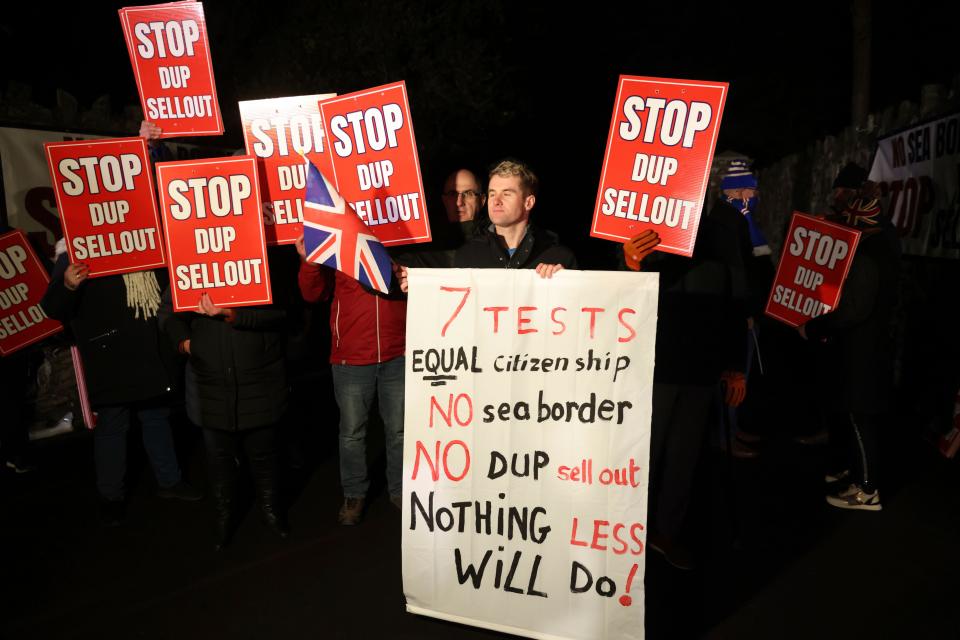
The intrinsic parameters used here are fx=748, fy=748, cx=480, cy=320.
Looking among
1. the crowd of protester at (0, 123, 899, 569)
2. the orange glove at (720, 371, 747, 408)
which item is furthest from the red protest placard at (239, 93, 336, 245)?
the orange glove at (720, 371, 747, 408)

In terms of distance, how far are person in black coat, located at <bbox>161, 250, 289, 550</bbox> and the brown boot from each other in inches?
18.7

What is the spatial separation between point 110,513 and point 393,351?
6.66ft

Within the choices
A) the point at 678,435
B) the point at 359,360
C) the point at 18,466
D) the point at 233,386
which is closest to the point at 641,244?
the point at 678,435

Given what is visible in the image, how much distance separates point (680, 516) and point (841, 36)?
25429 millimetres

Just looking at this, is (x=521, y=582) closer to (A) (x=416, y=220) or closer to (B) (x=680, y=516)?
(B) (x=680, y=516)

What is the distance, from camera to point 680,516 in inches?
152

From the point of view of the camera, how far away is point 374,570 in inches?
154

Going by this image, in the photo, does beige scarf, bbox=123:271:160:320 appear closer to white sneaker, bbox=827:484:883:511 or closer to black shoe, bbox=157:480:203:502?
black shoe, bbox=157:480:203:502

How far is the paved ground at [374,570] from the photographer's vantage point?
11.2 feet

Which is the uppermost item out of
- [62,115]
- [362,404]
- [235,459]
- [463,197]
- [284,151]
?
[62,115]

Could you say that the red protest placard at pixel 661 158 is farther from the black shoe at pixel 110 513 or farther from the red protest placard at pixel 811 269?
the black shoe at pixel 110 513

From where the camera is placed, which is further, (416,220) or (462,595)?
(416,220)

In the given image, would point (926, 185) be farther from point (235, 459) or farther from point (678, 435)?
point (235, 459)

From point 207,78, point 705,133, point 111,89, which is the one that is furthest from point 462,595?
point 111,89
